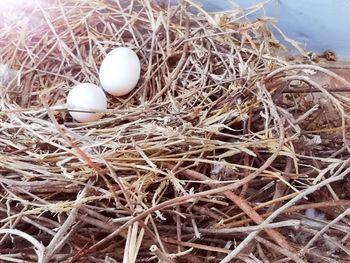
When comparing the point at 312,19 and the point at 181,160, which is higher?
the point at 312,19

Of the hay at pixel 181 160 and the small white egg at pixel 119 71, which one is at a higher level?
the small white egg at pixel 119 71

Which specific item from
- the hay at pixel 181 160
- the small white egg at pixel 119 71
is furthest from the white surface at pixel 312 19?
the small white egg at pixel 119 71

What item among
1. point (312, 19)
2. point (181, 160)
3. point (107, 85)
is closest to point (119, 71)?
point (107, 85)

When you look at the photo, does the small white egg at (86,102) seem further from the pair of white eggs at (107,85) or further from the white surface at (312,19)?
the white surface at (312,19)

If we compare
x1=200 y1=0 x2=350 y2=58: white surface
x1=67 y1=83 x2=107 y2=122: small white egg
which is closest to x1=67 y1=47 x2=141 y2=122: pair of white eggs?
x1=67 y1=83 x2=107 y2=122: small white egg

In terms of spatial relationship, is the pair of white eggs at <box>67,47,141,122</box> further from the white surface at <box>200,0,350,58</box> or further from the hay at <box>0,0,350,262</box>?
the white surface at <box>200,0,350,58</box>

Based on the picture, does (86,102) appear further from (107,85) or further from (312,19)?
(312,19)

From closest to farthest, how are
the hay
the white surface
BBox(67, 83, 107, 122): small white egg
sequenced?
the hay < BBox(67, 83, 107, 122): small white egg < the white surface
